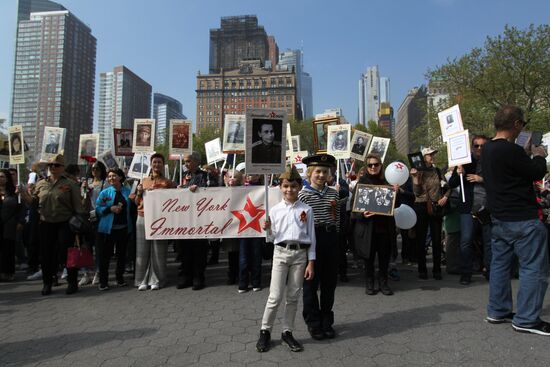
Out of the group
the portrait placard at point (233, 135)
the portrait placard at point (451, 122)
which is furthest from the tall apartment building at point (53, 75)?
the portrait placard at point (451, 122)

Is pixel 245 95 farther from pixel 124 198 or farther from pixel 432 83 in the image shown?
pixel 124 198

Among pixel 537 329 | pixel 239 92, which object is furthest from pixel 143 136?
pixel 239 92

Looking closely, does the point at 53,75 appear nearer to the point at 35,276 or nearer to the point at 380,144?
the point at 35,276

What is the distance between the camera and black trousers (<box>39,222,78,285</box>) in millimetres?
6078

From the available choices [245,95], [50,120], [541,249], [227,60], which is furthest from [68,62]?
[541,249]

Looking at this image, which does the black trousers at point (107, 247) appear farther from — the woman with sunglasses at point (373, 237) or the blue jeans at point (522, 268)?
the blue jeans at point (522, 268)

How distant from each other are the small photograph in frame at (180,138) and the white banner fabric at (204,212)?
2248mm

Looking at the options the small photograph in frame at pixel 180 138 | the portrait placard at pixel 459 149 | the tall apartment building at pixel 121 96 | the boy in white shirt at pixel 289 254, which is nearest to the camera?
the boy in white shirt at pixel 289 254

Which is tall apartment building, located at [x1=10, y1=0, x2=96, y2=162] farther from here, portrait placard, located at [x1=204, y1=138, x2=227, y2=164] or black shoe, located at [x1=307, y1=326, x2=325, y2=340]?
black shoe, located at [x1=307, y1=326, x2=325, y2=340]

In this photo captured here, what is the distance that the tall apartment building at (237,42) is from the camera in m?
190

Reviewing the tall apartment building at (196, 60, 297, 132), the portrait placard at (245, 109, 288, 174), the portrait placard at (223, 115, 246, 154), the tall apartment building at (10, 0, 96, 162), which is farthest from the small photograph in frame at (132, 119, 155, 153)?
the tall apartment building at (196, 60, 297, 132)

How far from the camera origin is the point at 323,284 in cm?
407

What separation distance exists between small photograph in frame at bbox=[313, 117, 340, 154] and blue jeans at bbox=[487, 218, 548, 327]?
4.58 m

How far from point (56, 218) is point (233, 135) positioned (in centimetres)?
424
